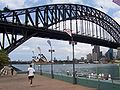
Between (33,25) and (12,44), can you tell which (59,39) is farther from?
(12,44)

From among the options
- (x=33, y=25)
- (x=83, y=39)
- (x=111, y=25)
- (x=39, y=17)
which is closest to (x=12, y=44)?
(x=33, y=25)

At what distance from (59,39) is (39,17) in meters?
8.90

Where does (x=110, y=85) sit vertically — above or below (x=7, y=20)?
below

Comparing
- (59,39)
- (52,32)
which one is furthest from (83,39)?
(52,32)

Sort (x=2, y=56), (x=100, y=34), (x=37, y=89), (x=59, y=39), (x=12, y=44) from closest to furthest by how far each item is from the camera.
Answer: (x=37, y=89)
(x=2, y=56)
(x=12, y=44)
(x=59, y=39)
(x=100, y=34)

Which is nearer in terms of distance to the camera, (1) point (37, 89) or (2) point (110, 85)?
(2) point (110, 85)

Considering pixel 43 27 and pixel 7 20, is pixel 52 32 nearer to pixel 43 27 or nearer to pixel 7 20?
pixel 43 27

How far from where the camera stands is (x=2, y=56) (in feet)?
208

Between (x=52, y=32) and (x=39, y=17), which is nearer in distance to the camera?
(x=52, y=32)

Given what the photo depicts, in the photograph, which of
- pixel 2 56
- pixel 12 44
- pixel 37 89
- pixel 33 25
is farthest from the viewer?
pixel 33 25

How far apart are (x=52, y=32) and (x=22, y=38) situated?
43.3ft

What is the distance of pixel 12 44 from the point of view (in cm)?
7550

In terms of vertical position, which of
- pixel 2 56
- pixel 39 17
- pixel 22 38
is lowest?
pixel 2 56

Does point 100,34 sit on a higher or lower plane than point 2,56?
higher
